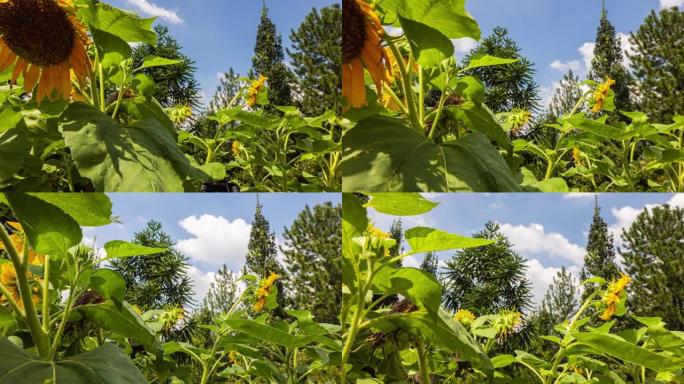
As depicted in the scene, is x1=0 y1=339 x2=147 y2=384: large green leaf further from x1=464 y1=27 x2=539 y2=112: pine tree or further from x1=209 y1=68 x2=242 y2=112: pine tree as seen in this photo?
x1=464 y1=27 x2=539 y2=112: pine tree

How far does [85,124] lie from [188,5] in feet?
1.27

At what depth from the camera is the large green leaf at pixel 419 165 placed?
638mm

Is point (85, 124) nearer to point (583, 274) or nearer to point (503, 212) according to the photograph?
point (503, 212)

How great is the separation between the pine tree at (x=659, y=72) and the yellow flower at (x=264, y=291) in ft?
2.43

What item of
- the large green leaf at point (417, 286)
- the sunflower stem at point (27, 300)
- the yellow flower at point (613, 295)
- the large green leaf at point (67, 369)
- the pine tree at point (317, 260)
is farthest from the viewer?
the yellow flower at point (613, 295)

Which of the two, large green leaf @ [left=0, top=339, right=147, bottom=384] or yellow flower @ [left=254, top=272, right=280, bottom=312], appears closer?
large green leaf @ [left=0, top=339, right=147, bottom=384]

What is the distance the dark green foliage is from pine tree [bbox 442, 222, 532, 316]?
600mm

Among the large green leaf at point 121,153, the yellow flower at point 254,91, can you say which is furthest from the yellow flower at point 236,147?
the large green leaf at point 121,153

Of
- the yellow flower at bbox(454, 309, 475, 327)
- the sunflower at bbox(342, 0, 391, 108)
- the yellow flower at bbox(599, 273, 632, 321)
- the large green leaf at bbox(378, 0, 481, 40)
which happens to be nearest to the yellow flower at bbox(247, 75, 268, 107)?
the sunflower at bbox(342, 0, 391, 108)

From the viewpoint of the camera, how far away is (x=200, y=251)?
1.25 meters

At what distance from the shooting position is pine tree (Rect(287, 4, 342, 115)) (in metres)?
0.96

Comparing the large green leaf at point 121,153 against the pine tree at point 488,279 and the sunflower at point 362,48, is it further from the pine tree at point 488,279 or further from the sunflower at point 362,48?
the pine tree at point 488,279

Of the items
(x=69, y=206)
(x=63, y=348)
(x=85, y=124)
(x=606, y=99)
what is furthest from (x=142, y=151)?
(x=606, y=99)

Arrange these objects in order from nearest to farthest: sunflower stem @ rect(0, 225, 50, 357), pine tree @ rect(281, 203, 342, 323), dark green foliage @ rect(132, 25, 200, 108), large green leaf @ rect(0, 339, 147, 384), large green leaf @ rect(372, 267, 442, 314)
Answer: large green leaf @ rect(0, 339, 147, 384), sunflower stem @ rect(0, 225, 50, 357), large green leaf @ rect(372, 267, 442, 314), dark green foliage @ rect(132, 25, 200, 108), pine tree @ rect(281, 203, 342, 323)
